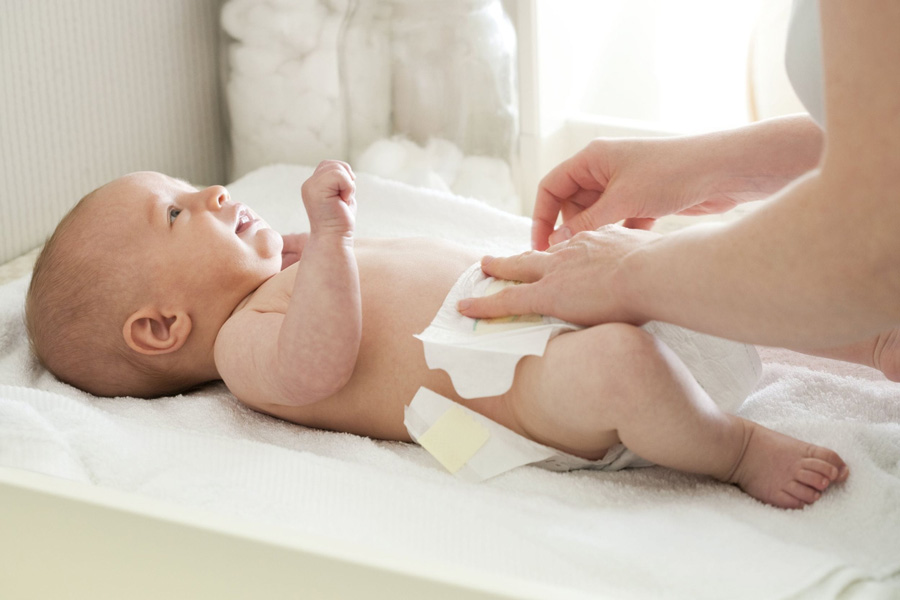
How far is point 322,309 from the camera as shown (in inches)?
40.7

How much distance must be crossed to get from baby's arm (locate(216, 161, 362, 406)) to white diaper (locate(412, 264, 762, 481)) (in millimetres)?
98

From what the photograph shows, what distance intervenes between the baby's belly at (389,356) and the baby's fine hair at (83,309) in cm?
24

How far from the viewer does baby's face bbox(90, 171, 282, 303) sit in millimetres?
1194

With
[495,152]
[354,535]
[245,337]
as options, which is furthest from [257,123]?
[354,535]

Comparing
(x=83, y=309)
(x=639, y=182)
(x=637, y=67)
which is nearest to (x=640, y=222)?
(x=639, y=182)

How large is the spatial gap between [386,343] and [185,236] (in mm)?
333

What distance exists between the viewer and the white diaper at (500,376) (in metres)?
1.00

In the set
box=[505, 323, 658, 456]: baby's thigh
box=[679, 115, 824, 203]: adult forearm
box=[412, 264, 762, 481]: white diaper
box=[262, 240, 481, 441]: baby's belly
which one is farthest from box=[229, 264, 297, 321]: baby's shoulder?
box=[679, 115, 824, 203]: adult forearm

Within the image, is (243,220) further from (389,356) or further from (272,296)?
(389,356)

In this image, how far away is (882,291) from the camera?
64cm

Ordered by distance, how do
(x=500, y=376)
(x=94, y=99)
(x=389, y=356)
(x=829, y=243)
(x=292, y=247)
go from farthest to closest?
(x=94, y=99) → (x=292, y=247) → (x=389, y=356) → (x=500, y=376) → (x=829, y=243)

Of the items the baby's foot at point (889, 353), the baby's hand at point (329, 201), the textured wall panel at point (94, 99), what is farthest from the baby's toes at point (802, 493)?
the textured wall panel at point (94, 99)

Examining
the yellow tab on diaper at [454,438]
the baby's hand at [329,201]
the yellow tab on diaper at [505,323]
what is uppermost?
the baby's hand at [329,201]

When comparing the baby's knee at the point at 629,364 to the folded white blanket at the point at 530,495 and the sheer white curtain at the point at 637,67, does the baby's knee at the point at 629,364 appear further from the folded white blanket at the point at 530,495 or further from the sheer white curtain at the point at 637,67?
the sheer white curtain at the point at 637,67
